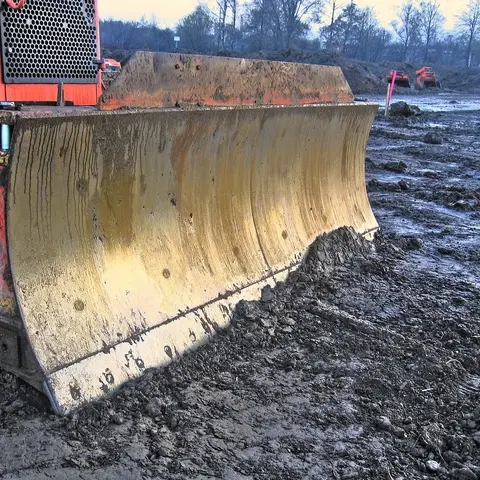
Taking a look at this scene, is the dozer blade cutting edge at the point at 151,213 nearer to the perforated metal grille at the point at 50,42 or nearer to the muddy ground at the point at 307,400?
the muddy ground at the point at 307,400

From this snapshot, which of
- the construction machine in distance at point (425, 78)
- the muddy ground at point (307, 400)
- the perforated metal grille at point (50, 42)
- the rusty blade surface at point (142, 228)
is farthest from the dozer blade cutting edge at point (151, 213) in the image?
the construction machine in distance at point (425, 78)

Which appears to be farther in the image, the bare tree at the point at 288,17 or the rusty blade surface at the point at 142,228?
the bare tree at the point at 288,17

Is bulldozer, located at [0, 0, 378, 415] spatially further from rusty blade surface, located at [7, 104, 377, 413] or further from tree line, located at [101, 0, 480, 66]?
tree line, located at [101, 0, 480, 66]

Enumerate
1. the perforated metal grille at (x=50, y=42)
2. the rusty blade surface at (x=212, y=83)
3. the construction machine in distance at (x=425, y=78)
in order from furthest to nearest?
the construction machine in distance at (x=425, y=78) → the perforated metal grille at (x=50, y=42) → the rusty blade surface at (x=212, y=83)

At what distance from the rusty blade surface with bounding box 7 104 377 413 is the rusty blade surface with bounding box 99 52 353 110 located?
2.6 inches

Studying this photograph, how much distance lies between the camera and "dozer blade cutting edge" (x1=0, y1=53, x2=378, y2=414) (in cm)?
263

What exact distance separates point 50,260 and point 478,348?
2346 mm

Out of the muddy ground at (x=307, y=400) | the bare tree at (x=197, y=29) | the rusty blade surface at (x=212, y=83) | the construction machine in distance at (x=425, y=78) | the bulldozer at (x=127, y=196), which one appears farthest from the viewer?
the bare tree at (x=197, y=29)

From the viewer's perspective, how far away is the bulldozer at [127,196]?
262 centimetres

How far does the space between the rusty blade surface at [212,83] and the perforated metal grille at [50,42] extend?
601 millimetres

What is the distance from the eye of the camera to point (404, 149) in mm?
12602

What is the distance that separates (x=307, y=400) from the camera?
2914 mm

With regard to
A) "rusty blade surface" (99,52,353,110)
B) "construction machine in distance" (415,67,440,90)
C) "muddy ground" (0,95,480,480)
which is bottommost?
"muddy ground" (0,95,480,480)

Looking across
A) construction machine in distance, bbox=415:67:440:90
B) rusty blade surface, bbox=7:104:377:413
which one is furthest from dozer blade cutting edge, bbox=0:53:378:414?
construction machine in distance, bbox=415:67:440:90
